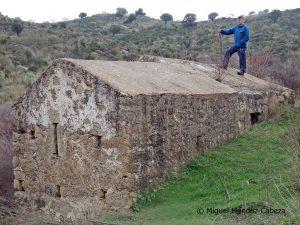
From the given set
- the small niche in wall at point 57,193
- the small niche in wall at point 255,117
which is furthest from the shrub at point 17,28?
the small niche in wall at point 57,193

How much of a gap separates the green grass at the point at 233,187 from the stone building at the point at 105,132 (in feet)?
0.84

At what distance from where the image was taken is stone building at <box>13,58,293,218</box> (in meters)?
7.75

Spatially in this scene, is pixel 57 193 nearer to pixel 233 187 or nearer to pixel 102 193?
pixel 102 193

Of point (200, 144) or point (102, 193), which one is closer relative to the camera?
point (102, 193)

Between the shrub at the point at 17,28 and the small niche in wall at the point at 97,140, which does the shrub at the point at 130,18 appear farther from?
the small niche in wall at the point at 97,140

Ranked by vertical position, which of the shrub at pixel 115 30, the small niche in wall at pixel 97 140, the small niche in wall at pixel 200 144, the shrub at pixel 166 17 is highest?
the shrub at pixel 166 17

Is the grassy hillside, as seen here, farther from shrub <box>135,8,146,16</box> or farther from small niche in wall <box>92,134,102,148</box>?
shrub <box>135,8,146,16</box>

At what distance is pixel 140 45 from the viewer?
29266mm

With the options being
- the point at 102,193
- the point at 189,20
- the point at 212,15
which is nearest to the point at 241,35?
the point at 102,193

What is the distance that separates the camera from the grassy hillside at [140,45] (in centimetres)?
1888

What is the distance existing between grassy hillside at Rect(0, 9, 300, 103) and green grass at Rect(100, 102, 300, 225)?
260 inches

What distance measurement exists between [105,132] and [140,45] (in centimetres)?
2178

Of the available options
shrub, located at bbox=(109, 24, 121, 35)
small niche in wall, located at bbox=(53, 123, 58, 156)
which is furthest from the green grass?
shrub, located at bbox=(109, 24, 121, 35)

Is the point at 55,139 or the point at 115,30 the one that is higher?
the point at 115,30
